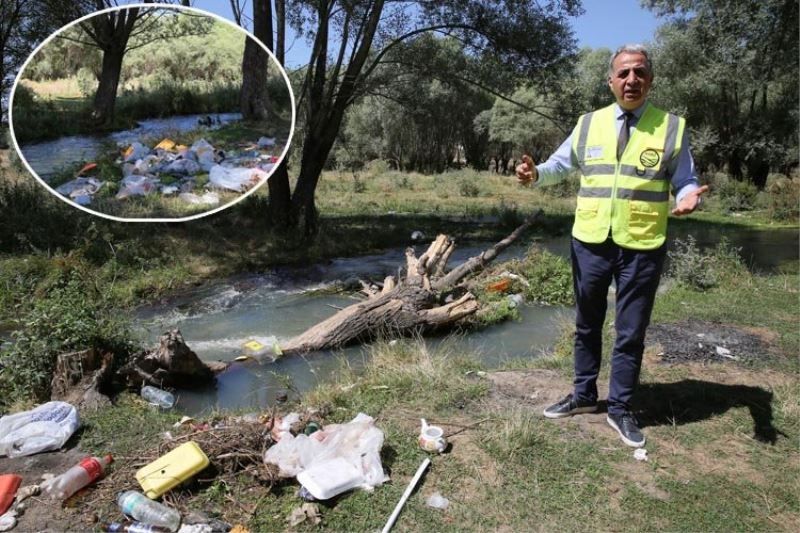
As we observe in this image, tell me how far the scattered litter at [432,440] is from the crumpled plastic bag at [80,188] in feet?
7.18

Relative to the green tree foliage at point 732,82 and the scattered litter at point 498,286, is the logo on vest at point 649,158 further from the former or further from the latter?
the green tree foliage at point 732,82

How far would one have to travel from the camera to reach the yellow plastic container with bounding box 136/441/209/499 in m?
3.27

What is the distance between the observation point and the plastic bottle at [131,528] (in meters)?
3.02

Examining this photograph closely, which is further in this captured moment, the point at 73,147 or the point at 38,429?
the point at 38,429

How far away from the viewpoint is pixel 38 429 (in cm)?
394

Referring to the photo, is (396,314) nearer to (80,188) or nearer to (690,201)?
(690,201)

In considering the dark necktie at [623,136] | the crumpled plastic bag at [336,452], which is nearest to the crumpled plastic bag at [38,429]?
the crumpled plastic bag at [336,452]

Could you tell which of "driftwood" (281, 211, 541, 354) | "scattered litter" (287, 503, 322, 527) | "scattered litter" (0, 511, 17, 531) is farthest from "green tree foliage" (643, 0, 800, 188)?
"scattered litter" (0, 511, 17, 531)

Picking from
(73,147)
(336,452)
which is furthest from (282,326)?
(73,147)

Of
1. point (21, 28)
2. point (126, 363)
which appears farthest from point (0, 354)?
point (21, 28)

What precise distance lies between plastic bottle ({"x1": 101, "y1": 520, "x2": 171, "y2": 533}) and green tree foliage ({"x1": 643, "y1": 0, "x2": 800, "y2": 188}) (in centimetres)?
1769

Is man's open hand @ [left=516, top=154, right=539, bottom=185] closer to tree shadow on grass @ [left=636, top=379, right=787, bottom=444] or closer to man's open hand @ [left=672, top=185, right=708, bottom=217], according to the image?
man's open hand @ [left=672, top=185, right=708, bottom=217]

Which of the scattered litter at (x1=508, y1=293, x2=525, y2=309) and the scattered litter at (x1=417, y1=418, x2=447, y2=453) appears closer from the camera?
the scattered litter at (x1=417, y1=418, x2=447, y2=453)

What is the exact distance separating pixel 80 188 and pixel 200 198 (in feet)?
1.80
